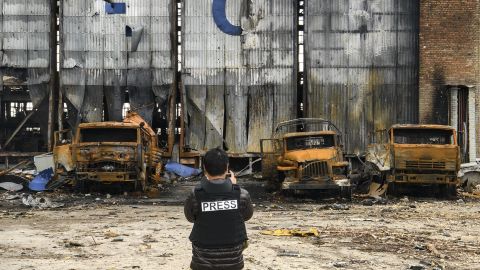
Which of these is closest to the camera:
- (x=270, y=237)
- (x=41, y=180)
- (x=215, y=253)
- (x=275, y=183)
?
(x=215, y=253)

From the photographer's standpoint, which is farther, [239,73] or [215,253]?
[239,73]

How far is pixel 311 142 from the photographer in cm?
1873

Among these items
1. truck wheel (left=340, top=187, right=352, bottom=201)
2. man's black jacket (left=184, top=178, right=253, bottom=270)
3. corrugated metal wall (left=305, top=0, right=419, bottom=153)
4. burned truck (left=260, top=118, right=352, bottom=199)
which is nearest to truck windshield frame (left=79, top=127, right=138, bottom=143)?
burned truck (left=260, top=118, right=352, bottom=199)

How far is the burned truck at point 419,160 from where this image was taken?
723 inches

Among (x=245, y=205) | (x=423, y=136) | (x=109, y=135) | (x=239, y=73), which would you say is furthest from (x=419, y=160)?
(x=245, y=205)

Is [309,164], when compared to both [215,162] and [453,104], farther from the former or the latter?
[215,162]

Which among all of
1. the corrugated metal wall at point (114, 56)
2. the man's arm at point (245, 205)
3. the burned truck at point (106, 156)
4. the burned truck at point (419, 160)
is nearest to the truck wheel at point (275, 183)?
the burned truck at point (419, 160)

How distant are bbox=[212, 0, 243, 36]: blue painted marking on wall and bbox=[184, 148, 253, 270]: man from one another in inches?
821

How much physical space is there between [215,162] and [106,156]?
14304 mm

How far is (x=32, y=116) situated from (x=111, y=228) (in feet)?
49.5

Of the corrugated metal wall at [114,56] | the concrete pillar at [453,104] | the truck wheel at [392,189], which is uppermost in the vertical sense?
the corrugated metal wall at [114,56]

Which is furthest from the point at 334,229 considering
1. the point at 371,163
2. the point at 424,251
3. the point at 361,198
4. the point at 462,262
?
the point at 371,163

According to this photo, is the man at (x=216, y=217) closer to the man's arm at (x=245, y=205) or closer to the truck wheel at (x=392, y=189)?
the man's arm at (x=245, y=205)

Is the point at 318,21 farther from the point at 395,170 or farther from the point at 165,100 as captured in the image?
the point at 395,170
